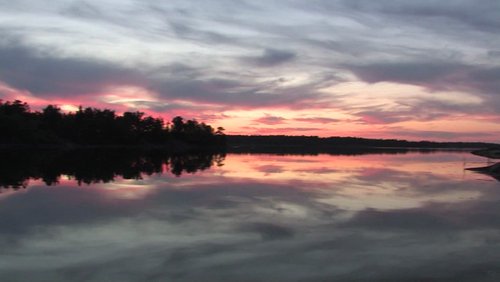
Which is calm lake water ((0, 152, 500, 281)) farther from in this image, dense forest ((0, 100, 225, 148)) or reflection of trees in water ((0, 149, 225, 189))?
dense forest ((0, 100, 225, 148))

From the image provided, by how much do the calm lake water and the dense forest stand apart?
87.7 m

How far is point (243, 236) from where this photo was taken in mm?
12039

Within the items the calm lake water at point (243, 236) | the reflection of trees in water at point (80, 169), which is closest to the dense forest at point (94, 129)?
the reflection of trees in water at point (80, 169)

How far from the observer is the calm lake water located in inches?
353

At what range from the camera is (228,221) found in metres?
14.2

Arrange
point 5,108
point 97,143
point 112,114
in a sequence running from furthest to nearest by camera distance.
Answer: point 112,114 → point 97,143 → point 5,108

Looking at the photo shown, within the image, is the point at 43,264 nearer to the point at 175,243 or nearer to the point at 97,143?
the point at 175,243

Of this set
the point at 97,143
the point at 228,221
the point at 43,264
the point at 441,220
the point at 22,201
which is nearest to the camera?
the point at 43,264

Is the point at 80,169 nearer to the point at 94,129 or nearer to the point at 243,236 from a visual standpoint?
the point at 243,236

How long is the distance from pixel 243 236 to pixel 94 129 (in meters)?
131

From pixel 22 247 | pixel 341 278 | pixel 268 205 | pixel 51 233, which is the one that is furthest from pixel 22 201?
pixel 341 278

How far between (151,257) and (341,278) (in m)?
3.83

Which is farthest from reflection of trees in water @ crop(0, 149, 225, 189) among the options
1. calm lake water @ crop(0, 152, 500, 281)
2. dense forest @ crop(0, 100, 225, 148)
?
dense forest @ crop(0, 100, 225, 148)

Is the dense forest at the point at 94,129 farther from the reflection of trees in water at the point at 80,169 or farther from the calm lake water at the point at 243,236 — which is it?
the calm lake water at the point at 243,236
